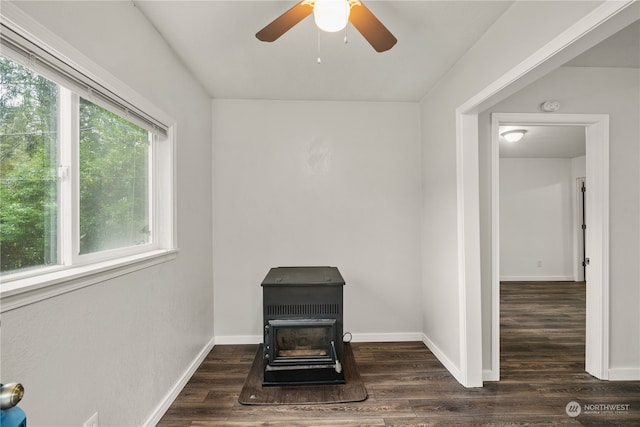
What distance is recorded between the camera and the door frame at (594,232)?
2428 mm

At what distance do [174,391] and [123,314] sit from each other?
0.95 m

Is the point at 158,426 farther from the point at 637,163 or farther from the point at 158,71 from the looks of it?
the point at 637,163

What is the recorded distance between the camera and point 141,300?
1791mm

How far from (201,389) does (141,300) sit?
1021 millimetres

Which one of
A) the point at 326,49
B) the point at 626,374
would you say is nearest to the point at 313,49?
the point at 326,49

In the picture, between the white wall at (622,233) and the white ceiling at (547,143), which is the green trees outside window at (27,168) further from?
the white ceiling at (547,143)

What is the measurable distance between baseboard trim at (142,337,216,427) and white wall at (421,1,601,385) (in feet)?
7.22

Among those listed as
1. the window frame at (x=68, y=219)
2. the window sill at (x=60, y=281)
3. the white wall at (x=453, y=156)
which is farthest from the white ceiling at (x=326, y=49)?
the window sill at (x=60, y=281)

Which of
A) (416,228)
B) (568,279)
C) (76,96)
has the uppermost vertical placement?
(76,96)

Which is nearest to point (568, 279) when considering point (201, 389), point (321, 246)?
point (321, 246)

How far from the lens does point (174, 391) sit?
2.20m

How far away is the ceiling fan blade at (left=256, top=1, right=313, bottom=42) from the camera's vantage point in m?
1.45

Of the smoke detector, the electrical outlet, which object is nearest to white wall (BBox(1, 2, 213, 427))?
the electrical outlet

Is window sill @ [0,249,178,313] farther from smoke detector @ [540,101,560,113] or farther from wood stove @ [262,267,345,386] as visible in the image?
smoke detector @ [540,101,560,113]
